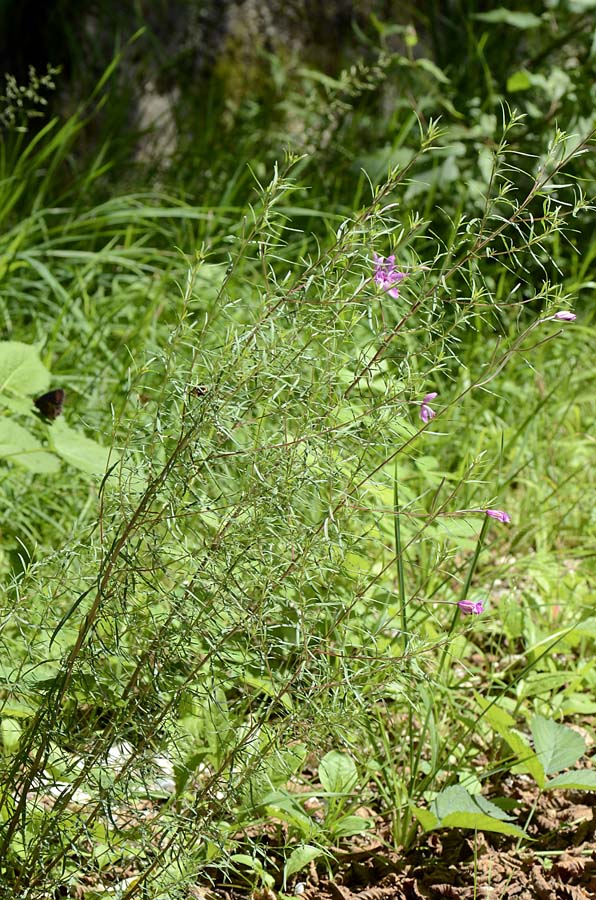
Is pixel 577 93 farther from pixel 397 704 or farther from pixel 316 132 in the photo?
pixel 397 704

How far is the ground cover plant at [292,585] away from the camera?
1.33 meters

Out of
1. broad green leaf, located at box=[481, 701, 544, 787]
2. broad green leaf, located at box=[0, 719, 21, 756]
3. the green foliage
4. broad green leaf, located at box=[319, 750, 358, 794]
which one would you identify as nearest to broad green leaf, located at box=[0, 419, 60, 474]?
the green foliage

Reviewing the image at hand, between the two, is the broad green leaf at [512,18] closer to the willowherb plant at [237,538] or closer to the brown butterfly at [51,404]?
A: the brown butterfly at [51,404]

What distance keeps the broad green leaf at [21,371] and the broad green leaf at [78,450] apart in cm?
9

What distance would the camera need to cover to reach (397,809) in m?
1.82

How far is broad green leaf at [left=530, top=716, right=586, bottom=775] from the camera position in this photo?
1849mm

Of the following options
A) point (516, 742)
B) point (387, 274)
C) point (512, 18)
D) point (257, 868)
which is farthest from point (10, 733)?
point (512, 18)

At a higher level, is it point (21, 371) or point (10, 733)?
point (21, 371)

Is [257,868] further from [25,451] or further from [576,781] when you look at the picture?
[25,451]

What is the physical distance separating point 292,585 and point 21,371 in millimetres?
1105

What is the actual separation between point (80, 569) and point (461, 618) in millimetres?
1049

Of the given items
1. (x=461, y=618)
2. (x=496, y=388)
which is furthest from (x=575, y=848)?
(x=496, y=388)

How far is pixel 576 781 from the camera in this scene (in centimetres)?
181

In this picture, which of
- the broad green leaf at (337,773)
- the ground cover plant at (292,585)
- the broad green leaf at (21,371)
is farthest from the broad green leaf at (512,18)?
the broad green leaf at (337,773)
